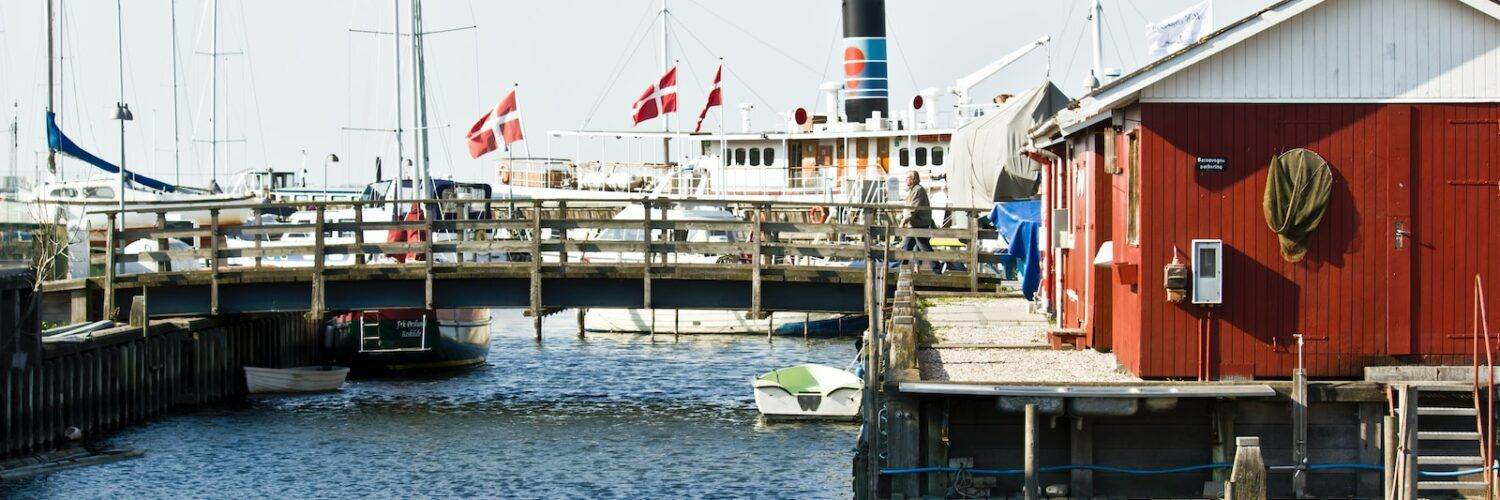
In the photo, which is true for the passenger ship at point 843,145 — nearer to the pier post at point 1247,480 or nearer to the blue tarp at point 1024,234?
the blue tarp at point 1024,234

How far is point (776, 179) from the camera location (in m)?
54.6

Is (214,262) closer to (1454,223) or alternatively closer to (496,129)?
(496,129)

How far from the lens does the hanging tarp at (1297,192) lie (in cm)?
1450

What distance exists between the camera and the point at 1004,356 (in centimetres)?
1748

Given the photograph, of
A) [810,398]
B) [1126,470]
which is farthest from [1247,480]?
[810,398]

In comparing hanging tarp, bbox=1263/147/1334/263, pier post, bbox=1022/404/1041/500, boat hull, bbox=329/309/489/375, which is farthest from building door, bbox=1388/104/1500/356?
boat hull, bbox=329/309/489/375

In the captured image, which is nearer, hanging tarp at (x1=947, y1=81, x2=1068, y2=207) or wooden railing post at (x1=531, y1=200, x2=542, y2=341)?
wooden railing post at (x1=531, y1=200, x2=542, y2=341)

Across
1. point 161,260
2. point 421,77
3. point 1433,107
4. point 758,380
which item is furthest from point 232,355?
point 1433,107

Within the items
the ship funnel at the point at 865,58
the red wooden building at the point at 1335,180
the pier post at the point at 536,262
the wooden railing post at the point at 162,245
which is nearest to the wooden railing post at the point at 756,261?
the pier post at the point at 536,262

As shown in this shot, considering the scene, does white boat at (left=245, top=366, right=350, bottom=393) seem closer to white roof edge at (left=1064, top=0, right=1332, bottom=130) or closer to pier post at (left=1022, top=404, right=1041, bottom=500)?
white roof edge at (left=1064, top=0, right=1332, bottom=130)

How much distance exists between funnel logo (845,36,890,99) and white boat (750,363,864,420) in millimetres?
28572

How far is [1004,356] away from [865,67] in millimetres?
39714

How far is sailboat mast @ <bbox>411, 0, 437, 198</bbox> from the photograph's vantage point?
4597 centimetres

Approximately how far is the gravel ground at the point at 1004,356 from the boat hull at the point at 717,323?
Answer: 21.9 meters
